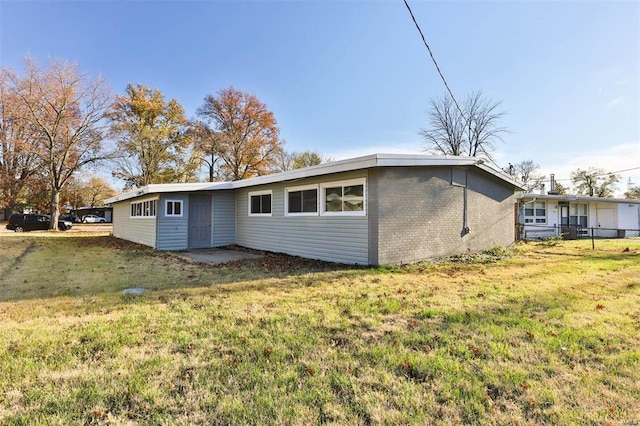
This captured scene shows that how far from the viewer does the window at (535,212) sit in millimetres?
18703

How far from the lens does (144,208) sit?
14914mm

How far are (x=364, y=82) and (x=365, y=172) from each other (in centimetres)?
518

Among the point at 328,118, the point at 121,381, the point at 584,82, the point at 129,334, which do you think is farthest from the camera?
the point at 328,118

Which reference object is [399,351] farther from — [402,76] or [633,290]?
[402,76]

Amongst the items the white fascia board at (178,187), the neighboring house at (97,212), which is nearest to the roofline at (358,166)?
the white fascia board at (178,187)

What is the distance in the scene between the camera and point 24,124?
24562 millimetres

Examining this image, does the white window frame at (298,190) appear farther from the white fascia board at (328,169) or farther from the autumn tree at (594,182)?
the autumn tree at (594,182)

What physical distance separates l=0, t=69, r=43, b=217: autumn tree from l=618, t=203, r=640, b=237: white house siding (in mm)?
41770

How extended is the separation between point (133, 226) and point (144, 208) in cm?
260

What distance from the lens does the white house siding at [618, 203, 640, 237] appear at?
2106 centimetres

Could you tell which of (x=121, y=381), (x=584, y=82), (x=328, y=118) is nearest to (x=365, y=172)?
(x=121, y=381)

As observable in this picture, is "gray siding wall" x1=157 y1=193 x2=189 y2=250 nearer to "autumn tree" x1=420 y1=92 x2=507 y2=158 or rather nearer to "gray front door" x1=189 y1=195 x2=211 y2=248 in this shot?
"gray front door" x1=189 y1=195 x2=211 y2=248

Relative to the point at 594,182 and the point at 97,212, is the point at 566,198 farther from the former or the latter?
the point at 97,212

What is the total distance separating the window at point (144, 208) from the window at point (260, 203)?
145 inches
